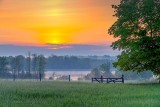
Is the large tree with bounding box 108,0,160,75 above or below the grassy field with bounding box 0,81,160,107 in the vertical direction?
above

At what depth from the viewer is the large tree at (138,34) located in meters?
51.0

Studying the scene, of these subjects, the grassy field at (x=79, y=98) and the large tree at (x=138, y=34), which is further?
the large tree at (x=138, y=34)

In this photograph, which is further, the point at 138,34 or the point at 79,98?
the point at 138,34

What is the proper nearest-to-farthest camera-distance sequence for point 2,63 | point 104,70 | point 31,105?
point 31,105
point 2,63
point 104,70

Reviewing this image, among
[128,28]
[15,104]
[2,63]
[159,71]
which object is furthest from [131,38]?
[2,63]

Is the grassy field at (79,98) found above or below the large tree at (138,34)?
below

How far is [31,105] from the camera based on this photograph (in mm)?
22578

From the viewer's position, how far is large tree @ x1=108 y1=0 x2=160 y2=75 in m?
51.0

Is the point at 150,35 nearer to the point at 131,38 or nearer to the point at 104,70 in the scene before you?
the point at 131,38

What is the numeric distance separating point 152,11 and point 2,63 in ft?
443

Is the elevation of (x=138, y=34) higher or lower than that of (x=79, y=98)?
higher

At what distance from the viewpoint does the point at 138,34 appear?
51.5m

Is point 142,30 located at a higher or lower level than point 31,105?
higher

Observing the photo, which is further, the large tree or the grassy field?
the large tree
